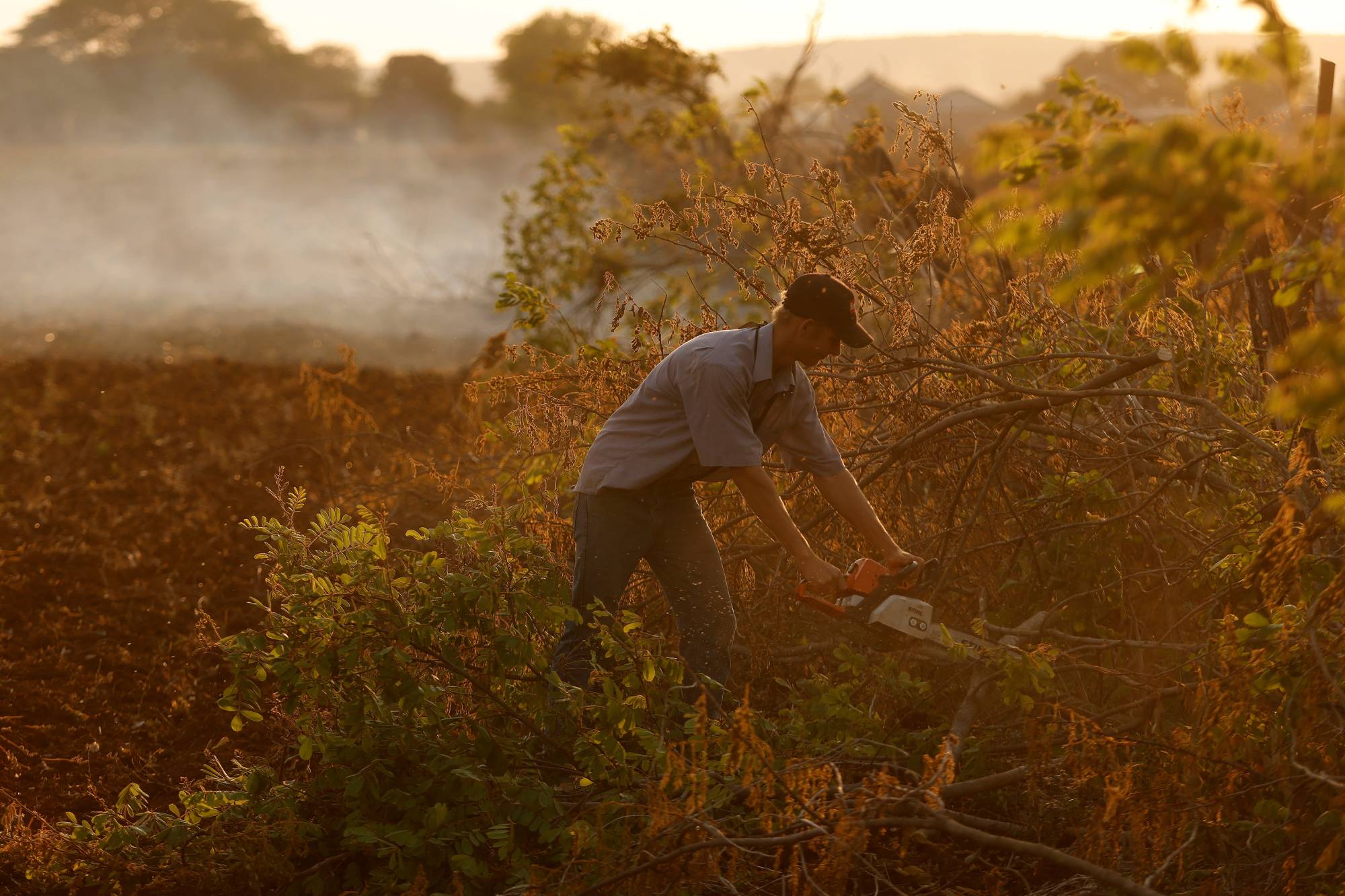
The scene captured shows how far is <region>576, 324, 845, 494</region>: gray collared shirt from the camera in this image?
169 inches

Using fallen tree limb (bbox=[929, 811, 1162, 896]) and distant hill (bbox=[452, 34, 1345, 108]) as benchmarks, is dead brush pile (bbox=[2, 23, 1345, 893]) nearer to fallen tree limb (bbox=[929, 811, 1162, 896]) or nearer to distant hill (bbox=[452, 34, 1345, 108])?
fallen tree limb (bbox=[929, 811, 1162, 896])

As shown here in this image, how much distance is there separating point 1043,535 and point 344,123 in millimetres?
49303

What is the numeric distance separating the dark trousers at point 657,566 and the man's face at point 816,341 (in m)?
0.70

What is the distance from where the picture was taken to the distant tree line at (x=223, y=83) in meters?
49.8

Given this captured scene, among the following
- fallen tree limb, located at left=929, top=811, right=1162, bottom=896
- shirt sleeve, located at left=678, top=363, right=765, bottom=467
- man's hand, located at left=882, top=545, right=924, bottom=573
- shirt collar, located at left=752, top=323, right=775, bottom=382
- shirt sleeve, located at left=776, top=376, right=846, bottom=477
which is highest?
shirt collar, located at left=752, top=323, right=775, bottom=382

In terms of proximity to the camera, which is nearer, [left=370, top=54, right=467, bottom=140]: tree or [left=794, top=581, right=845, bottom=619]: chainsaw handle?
Answer: [left=794, top=581, right=845, bottom=619]: chainsaw handle

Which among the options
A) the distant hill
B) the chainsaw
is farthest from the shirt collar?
the distant hill

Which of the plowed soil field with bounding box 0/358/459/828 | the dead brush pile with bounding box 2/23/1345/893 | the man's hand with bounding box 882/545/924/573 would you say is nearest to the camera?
the dead brush pile with bounding box 2/23/1345/893

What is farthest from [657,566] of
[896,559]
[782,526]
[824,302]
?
[824,302]

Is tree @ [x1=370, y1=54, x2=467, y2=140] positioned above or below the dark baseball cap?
below

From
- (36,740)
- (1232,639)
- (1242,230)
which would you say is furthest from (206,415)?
(1242,230)

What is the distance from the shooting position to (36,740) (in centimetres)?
567

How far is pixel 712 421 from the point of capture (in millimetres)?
4289

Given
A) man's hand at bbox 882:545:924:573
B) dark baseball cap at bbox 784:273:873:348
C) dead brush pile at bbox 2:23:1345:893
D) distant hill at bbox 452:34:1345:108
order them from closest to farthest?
dead brush pile at bbox 2:23:1345:893
dark baseball cap at bbox 784:273:873:348
man's hand at bbox 882:545:924:573
distant hill at bbox 452:34:1345:108
